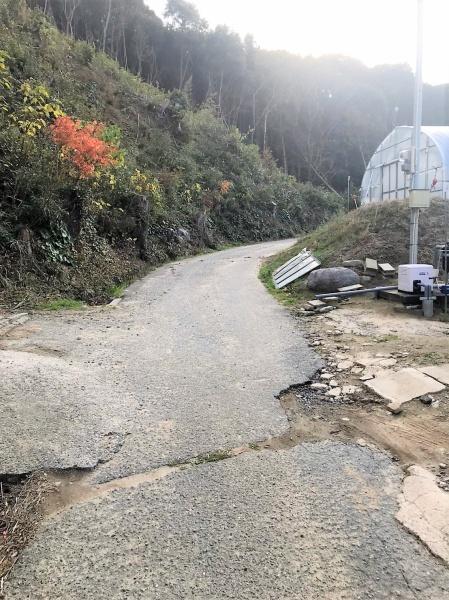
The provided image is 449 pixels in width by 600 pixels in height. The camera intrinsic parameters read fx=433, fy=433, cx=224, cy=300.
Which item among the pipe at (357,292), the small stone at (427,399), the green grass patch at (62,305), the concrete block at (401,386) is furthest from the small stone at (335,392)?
the green grass patch at (62,305)

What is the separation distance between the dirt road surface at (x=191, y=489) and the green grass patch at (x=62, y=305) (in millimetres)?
2626

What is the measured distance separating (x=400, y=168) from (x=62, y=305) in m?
10.7

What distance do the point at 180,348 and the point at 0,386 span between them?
2.24 m

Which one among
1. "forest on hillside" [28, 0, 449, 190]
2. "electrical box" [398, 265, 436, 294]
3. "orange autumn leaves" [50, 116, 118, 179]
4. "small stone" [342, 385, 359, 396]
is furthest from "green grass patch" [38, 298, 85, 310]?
"forest on hillside" [28, 0, 449, 190]

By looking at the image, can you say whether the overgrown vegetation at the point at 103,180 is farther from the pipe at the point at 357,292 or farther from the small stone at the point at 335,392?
the small stone at the point at 335,392

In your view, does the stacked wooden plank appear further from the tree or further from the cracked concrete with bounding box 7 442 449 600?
the tree

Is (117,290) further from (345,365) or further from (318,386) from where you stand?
(318,386)

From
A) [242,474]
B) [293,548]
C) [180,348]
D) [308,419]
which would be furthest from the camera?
[180,348]

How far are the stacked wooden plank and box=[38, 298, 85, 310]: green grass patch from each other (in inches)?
178

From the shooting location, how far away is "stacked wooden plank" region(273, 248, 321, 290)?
10.3m

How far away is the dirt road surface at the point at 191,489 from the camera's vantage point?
198cm

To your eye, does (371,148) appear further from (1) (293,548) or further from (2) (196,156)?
(1) (293,548)

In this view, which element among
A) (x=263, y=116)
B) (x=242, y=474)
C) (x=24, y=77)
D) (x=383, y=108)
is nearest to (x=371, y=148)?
(x=383, y=108)

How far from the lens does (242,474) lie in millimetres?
2791
